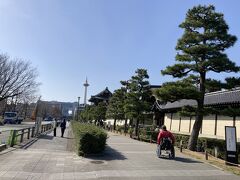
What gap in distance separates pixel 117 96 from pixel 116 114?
9.27ft

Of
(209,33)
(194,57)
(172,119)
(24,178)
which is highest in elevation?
(209,33)

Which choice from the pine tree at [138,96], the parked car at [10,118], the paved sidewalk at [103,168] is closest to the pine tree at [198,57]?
the paved sidewalk at [103,168]

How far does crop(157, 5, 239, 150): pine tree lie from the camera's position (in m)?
18.0

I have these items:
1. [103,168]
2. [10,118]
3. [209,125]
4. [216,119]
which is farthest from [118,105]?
[103,168]

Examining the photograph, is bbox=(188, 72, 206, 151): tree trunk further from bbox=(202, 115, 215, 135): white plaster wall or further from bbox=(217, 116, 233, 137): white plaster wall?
bbox=(202, 115, 215, 135): white plaster wall

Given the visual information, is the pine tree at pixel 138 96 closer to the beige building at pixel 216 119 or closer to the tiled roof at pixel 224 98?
the beige building at pixel 216 119

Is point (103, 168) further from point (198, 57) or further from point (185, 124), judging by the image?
point (185, 124)

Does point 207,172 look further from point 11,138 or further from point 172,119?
point 172,119

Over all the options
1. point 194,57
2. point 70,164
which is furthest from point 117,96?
point 70,164

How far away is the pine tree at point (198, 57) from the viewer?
59.2 ft

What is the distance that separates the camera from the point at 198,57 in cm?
1903

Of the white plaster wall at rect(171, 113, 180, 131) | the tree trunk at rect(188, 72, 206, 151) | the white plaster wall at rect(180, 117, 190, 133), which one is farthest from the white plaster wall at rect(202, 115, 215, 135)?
the white plaster wall at rect(171, 113, 180, 131)

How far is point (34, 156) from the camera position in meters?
14.1

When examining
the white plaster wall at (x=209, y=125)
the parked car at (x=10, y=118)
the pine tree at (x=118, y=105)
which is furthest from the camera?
the parked car at (x=10, y=118)
